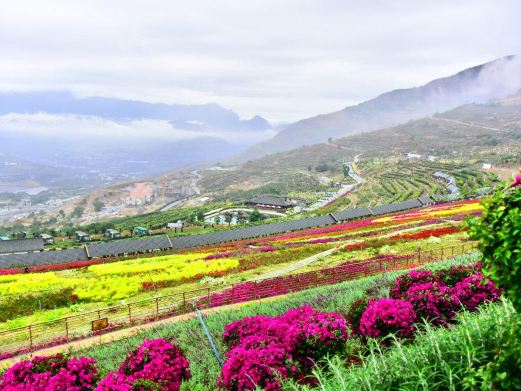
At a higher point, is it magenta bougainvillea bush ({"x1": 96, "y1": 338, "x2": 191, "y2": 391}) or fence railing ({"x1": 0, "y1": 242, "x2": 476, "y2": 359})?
magenta bougainvillea bush ({"x1": 96, "y1": 338, "x2": 191, "y2": 391})

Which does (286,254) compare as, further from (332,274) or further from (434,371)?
(434,371)

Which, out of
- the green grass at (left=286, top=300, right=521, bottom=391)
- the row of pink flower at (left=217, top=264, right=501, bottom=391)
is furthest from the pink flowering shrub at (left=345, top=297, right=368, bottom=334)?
the green grass at (left=286, top=300, right=521, bottom=391)

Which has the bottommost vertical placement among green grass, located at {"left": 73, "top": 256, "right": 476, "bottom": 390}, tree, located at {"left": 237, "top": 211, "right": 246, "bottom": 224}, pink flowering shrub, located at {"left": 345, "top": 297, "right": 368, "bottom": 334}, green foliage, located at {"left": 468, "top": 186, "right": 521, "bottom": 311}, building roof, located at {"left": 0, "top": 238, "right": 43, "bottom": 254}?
tree, located at {"left": 237, "top": 211, "right": 246, "bottom": 224}

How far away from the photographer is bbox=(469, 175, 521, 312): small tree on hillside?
19.2 ft

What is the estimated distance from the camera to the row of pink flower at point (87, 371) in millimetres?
10211

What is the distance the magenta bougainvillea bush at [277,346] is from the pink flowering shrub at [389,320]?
1.88 ft

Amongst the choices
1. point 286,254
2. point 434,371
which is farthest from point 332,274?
point 434,371

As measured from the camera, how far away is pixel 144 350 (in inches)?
426

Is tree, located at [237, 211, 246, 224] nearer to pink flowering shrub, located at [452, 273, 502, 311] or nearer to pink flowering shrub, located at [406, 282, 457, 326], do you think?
pink flowering shrub, located at [452, 273, 502, 311]

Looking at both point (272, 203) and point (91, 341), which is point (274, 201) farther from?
point (91, 341)

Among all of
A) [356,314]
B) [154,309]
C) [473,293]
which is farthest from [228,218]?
[473,293]

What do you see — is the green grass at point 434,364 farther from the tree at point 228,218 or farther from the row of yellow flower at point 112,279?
the tree at point 228,218

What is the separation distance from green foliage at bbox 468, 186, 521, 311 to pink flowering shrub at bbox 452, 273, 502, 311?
695 centimetres

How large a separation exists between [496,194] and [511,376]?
2362 millimetres
